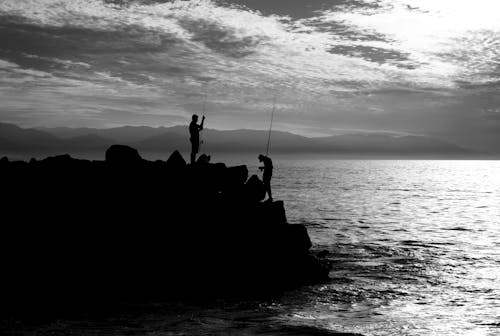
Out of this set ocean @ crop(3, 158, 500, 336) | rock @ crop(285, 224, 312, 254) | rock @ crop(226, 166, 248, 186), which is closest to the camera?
ocean @ crop(3, 158, 500, 336)

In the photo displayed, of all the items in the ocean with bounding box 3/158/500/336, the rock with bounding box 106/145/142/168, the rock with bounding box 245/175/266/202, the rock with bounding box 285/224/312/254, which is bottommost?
the ocean with bounding box 3/158/500/336

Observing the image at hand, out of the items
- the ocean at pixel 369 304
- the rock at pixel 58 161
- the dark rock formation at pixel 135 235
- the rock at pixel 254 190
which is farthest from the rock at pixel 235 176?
the rock at pixel 58 161

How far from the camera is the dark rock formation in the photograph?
19.1 m

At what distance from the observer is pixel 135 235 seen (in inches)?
817

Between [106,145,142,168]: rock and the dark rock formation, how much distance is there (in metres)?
0.05

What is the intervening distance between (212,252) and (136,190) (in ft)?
16.2

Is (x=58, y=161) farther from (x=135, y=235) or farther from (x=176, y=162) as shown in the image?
(x=176, y=162)

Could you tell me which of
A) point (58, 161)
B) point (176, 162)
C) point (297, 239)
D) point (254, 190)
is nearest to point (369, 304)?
point (297, 239)

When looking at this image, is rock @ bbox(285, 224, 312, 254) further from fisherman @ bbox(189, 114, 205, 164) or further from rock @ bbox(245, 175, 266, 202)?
fisherman @ bbox(189, 114, 205, 164)

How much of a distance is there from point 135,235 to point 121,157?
4.51 m

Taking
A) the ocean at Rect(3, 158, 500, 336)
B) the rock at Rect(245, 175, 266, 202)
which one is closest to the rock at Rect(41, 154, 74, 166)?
the ocean at Rect(3, 158, 500, 336)

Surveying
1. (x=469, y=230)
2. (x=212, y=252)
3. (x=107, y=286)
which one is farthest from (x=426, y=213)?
(x=107, y=286)

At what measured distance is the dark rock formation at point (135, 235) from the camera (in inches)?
752

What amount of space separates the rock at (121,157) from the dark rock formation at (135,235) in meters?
0.05
